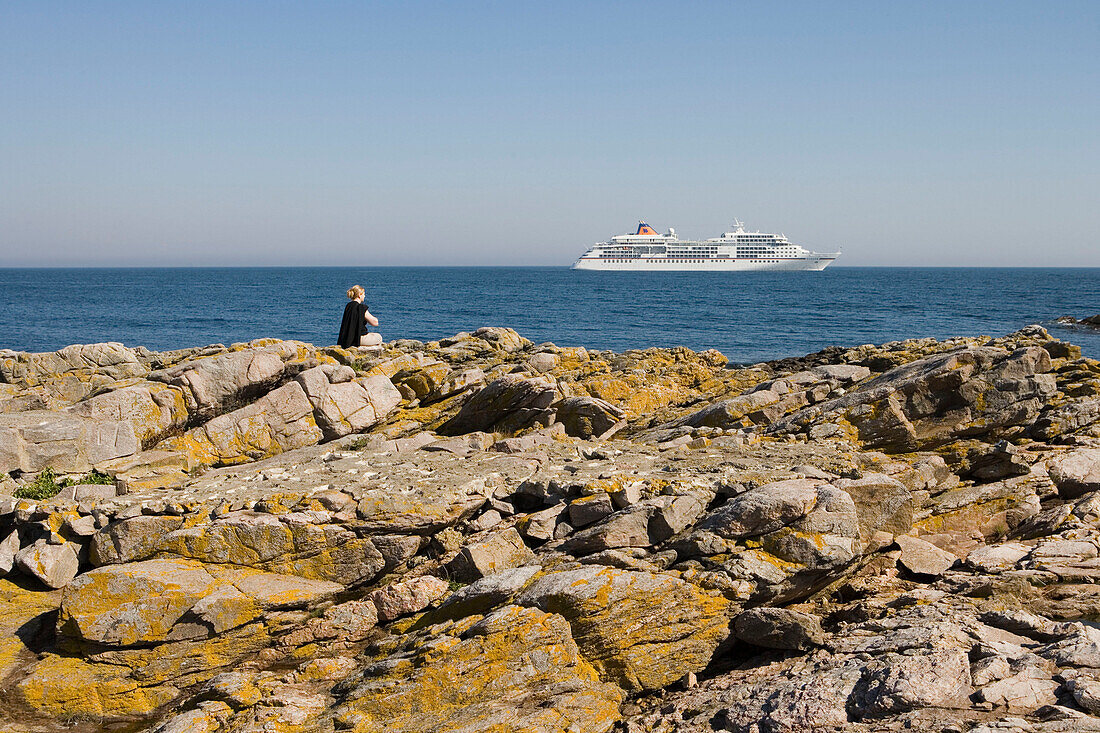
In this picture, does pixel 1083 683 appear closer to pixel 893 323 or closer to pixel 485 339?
pixel 485 339

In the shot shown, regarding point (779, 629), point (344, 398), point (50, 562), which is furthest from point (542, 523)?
point (344, 398)

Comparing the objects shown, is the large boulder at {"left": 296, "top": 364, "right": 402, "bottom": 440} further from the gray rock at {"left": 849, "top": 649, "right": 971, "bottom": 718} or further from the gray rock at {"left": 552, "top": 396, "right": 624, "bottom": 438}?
the gray rock at {"left": 849, "top": 649, "right": 971, "bottom": 718}

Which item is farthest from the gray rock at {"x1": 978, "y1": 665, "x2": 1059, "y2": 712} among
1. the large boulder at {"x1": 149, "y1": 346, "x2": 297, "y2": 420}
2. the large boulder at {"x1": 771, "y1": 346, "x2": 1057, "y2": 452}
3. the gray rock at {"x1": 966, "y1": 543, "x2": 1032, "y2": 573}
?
the large boulder at {"x1": 149, "y1": 346, "x2": 297, "y2": 420}

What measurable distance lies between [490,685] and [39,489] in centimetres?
1009

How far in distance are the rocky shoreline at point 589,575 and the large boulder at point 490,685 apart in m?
0.03

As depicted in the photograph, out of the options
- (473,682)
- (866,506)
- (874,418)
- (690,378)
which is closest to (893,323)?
(690,378)

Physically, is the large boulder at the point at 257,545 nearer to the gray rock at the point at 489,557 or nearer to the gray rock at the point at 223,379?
the gray rock at the point at 489,557

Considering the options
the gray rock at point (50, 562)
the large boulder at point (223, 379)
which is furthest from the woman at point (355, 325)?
the gray rock at point (50, 562)

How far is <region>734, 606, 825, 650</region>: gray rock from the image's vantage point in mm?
8125

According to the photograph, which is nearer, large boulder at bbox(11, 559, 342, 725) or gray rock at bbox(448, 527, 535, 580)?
large boulder at bbox(11, 559, 342, 725)

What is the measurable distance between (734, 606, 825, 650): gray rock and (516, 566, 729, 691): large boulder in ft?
0.79

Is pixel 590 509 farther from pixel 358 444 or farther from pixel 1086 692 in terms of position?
pixel 358 444

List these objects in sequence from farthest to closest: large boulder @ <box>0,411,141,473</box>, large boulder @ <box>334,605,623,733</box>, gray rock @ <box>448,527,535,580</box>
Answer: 1. large boulder @ <box>0,411,141,473</box>
2. gray rock @ <box>448,527,535,580</box>
3. large boulder @ <box>334,605,623,733</box>

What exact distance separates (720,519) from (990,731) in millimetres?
3665
